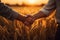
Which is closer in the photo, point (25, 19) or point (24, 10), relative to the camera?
point (25, 19)

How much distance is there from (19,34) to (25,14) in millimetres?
215

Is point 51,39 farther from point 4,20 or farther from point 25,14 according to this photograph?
point 4,20

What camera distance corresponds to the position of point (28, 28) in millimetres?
1628

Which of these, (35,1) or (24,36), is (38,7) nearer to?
(35,1)

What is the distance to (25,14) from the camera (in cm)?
162

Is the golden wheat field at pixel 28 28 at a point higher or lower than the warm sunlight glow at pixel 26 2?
lower

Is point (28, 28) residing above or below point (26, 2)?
below

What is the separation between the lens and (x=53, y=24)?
1632 millimetres

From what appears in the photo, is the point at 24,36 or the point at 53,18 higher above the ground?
the point at 53,18

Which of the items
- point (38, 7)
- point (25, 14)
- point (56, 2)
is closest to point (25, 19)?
point (25, 14)

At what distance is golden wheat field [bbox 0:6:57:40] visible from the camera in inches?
64.0

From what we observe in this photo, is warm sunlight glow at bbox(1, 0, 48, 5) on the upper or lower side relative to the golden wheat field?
upper

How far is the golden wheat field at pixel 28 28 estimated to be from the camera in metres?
1.62

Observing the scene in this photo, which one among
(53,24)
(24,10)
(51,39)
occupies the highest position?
(24,10)
